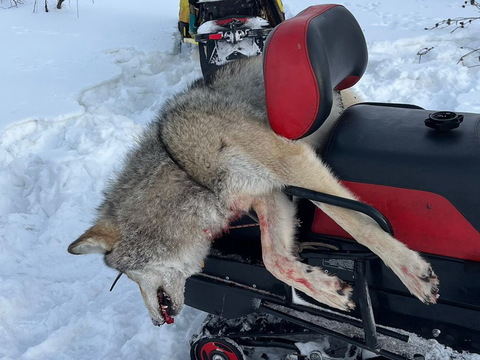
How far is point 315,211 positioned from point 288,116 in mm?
581

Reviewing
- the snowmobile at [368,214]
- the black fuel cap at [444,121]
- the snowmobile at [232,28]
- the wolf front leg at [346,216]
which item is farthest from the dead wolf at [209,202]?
the snowmobile at [232,28]

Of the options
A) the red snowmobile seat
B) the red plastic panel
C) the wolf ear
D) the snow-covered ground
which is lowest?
the snow-covered ground

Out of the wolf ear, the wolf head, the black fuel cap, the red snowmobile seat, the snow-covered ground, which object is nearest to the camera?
the red snowmobile seat

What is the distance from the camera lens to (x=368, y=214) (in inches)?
93.0

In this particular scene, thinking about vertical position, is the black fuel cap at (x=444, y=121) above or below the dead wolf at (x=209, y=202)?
above

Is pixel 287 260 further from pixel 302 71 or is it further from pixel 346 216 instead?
pixel 302 71

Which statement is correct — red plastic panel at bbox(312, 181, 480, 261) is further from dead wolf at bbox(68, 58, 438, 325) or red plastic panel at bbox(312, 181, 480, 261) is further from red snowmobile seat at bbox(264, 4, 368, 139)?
red snowmobile seat at bbox(264, 4, 368, 139)

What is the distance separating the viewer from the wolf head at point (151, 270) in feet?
9.63

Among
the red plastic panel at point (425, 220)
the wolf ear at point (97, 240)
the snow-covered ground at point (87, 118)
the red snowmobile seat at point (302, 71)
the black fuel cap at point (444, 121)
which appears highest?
the red snowmobile seat at point (302, 71)

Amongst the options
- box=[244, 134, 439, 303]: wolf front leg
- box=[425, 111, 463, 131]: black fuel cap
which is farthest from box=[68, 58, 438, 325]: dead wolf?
box=[425, 111, 463, 131]: black fuel cap

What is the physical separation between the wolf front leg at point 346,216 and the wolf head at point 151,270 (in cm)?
86

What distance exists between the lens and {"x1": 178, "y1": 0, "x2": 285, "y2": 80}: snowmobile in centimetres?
677

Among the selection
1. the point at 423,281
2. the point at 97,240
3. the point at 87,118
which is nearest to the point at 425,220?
the point at 423,281

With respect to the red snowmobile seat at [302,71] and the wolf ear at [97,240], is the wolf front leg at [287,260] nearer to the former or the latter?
the red snowmobile seat at [302,71]
